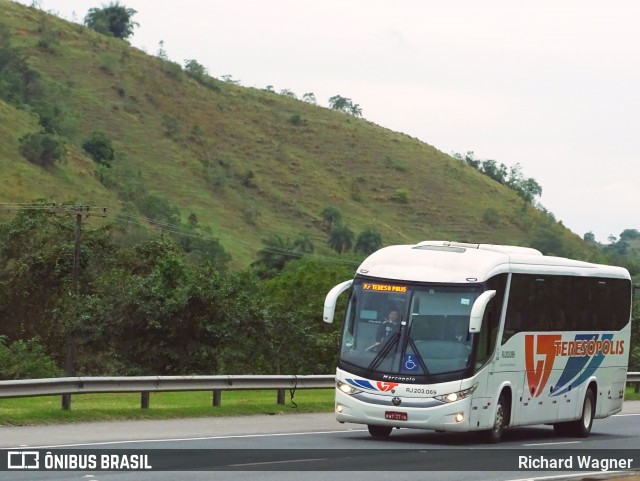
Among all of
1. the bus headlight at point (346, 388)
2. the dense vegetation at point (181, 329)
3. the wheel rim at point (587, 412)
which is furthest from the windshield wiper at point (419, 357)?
the dense vegetation at point (181, 329)

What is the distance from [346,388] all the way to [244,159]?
153 metres

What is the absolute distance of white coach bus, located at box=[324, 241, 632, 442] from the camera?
20.8 metres

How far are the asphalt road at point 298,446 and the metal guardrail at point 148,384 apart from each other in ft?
2.62

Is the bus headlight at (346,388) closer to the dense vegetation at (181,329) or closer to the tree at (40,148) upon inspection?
the dense vegetation at (181,329)

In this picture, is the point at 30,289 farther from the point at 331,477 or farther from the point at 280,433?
the point at 331,477

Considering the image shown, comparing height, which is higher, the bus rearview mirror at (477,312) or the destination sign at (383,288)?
the destination sign at (383,288)

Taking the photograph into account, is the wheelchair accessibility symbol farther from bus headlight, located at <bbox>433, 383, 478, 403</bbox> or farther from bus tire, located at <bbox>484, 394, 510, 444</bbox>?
bus tire, located at <bbox>484, 394, 510, 444</bbox>

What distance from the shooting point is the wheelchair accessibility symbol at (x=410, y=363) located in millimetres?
20938

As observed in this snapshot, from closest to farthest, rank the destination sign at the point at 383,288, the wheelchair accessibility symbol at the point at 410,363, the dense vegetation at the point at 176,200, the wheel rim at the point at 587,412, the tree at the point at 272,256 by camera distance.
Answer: the wheelchair accessibility symbol at the point at 410,363
the destination sign at the point at 383,288
the wheel rim at the point at 587,412
the dense vegetation at the point at 176,200
the tree at the point at 272,256

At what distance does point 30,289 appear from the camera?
220 ft

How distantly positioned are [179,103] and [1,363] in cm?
13158

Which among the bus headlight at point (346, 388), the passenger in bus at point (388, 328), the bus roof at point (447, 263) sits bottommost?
the bus headlight at point (346, 388)

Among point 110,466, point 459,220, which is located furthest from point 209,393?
point 459,220

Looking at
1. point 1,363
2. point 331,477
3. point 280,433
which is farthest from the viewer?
point 1,363
